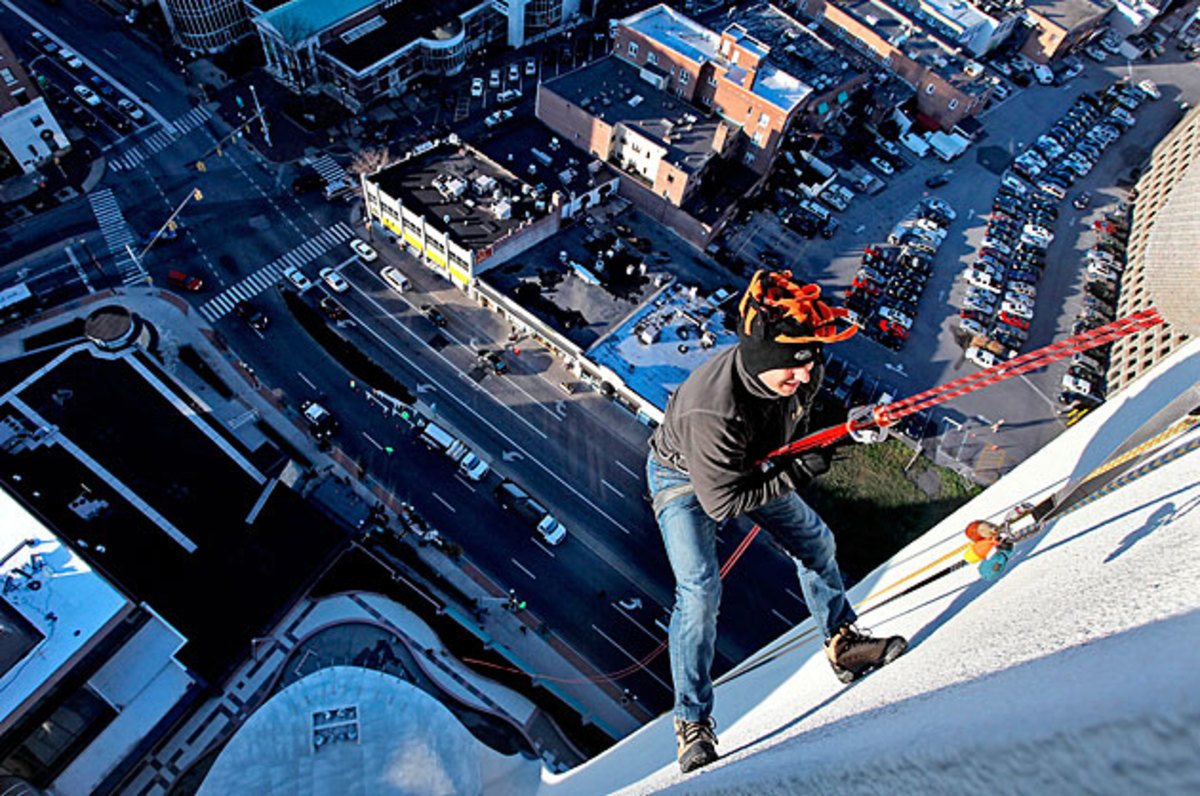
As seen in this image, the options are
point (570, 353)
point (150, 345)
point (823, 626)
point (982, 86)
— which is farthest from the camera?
point (982, 86)

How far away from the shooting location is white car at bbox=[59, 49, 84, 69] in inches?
1738

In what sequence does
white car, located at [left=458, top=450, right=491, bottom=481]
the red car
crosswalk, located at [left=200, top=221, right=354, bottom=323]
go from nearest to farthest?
white car, located at [left=458, top=450, right=491, bottom=481], crosswalk, located at [left=200, top=221, right=354, bottom=323], the red car

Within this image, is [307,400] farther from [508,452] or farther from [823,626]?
[823,626]

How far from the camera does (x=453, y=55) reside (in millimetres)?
47781

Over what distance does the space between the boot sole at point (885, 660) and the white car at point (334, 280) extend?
34.5m

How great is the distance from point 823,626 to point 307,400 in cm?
2934

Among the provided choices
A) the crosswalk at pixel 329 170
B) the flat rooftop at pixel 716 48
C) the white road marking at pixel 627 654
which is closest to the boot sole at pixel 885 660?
the white road marking at pixel 627 654

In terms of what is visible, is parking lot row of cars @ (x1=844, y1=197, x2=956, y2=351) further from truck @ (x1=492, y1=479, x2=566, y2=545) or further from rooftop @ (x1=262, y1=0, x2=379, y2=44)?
rooftop @ (x1=262, y1=0, x2=379, y2=44)

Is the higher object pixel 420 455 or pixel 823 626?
pixel 823 626

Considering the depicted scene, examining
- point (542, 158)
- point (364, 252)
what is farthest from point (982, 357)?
point (364, 252)

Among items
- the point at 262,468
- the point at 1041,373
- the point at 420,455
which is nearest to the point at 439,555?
the point at 420,455

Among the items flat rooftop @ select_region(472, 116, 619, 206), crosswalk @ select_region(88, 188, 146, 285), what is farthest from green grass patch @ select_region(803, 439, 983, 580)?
crosswalk @ select_region(88, 188, 146, 285)

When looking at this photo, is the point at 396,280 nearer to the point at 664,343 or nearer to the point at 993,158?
the point at 664,343

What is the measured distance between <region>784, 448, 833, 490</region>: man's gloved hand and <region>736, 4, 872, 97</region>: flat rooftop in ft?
149
